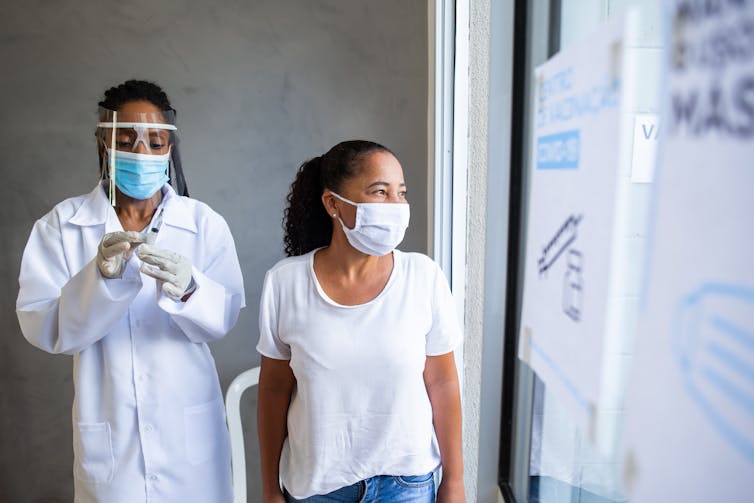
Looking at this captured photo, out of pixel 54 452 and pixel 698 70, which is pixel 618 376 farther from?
pixel 54 452

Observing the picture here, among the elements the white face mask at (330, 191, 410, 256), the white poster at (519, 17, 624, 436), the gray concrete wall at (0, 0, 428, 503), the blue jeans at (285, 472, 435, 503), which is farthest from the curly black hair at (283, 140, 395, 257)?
the gray concrete wall at (0, 0, 428, 503)

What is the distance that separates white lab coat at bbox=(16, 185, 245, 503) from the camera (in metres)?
1.33

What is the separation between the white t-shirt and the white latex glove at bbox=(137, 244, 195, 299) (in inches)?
8.8

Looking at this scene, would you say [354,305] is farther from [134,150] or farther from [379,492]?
[134,150]

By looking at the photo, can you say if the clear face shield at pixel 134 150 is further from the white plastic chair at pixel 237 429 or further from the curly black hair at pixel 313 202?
the white plastic chair at pixel 237 429

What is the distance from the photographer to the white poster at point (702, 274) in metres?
0.23

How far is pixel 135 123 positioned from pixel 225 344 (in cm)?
135

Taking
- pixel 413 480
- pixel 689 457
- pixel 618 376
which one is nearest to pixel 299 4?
pixel 413 480

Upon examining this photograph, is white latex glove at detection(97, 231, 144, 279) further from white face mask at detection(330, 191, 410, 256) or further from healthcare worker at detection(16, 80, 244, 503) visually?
white face mask at detection(330, 191, 410, 256)

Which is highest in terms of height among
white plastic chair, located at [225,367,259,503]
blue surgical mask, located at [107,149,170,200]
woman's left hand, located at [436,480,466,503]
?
blue surgical mask, located at [107,149,170,200]

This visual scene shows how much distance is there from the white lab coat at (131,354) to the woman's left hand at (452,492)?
64cm

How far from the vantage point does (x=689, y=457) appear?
0.87ft

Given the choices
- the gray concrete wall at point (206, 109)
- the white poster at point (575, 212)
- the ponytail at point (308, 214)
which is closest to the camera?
the white poster at point (575, 212)

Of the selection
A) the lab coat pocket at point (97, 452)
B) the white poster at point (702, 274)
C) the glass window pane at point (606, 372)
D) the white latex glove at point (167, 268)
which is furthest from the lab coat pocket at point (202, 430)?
the white poster at point (702, 274)
